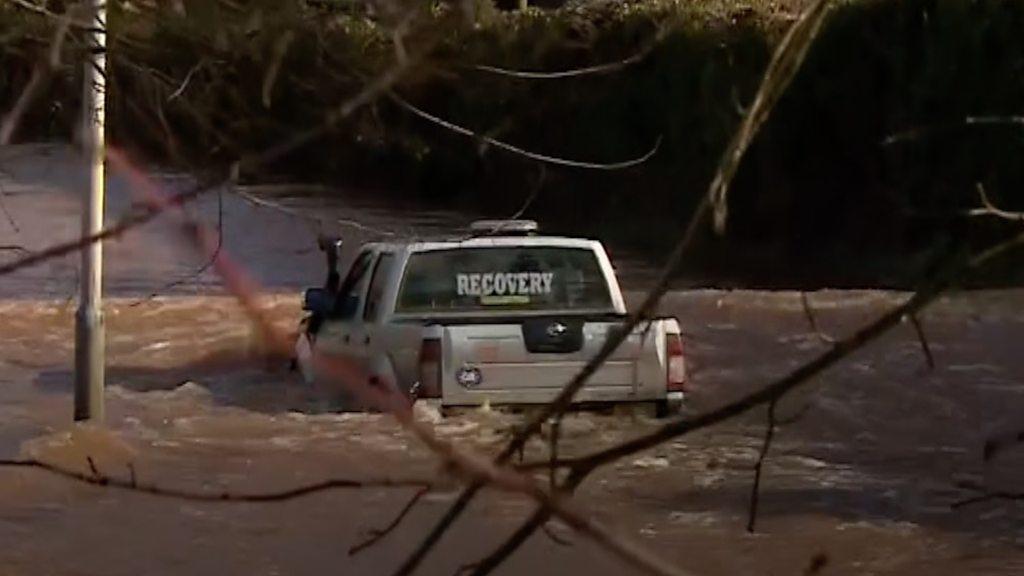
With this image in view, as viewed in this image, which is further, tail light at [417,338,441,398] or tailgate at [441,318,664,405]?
tailgate at [441,318,664,405]

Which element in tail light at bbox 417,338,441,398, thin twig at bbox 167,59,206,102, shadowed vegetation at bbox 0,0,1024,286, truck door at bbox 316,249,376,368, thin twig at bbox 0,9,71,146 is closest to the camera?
thin twig at bbox 0,9,71,146

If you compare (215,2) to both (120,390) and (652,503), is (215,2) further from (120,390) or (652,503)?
(120,390)

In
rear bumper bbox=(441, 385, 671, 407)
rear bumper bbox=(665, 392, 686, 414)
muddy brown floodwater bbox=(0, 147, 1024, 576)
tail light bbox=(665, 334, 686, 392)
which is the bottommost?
muddy brown floodwater bbox=(0, 147, 1024, 576)

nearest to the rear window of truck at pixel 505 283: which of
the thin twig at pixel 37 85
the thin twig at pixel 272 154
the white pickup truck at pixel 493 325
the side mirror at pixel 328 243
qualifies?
the white pickup truck at pixel 493 325

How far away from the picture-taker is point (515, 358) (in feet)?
41.1

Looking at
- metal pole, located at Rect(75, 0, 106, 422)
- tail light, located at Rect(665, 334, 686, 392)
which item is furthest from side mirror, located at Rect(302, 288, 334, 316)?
tail light, located at Rect(665, 334, 686, 392)

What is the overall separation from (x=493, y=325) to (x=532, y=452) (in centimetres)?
257

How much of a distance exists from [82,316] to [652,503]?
3.67 m

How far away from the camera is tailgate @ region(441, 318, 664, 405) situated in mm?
12453

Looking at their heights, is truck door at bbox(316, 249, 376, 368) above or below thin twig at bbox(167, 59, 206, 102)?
below

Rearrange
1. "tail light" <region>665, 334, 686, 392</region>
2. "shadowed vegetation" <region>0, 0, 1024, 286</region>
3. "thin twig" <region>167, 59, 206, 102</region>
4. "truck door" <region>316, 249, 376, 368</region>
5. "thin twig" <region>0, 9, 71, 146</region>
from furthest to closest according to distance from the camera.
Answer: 1. "shadowed vegetation" <region>0, 0, 1024, 286</region>
2. "truck door" <region>316, 249, 376, 368</region>
3. "tail light" <region>665, 334, 686, 392</region>
4. "thin twig" <region>167, 59, 206, 102</region>
5. "thin twig" <region>0, 9, 71, 146</region>

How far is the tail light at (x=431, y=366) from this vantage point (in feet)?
40.5

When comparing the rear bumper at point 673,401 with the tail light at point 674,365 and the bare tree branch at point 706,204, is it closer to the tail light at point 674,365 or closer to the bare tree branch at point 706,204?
the tail light at point 674,365

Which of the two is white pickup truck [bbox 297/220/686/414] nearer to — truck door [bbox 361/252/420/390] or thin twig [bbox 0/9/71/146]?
truck door [bbox 361/252/420/390]
